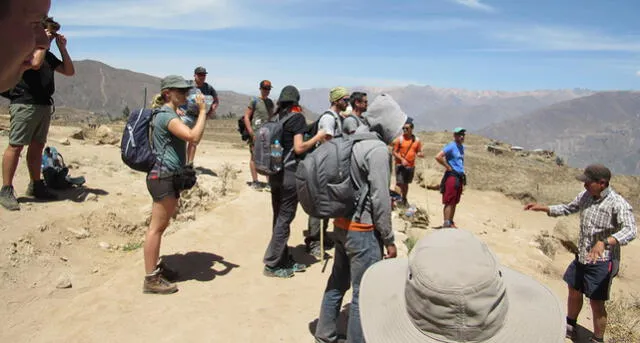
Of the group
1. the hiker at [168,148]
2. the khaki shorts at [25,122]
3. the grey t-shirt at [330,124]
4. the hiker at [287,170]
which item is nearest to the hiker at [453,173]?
the grey t-shirt at [330,124]

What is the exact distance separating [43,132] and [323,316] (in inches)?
171

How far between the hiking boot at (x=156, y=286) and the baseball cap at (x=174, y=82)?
5.75 feet

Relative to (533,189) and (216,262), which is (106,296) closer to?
(216,262)

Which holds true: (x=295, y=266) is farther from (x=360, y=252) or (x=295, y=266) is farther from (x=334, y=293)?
(x=360, y=252)

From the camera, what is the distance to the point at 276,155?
193 inches

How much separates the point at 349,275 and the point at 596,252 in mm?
2277

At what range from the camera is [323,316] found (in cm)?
366

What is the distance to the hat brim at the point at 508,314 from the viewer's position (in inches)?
60.9

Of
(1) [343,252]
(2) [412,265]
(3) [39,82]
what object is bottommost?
(1) [343,252]

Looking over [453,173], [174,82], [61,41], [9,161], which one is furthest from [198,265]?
[453,173]

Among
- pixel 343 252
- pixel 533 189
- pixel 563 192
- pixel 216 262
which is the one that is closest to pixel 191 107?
pixel 216 262

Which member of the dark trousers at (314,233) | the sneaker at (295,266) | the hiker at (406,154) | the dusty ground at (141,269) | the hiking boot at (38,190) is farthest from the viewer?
the hiker at (406,154)

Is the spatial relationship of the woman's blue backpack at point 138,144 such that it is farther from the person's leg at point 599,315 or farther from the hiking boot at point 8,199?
the person's leg at point 599,315

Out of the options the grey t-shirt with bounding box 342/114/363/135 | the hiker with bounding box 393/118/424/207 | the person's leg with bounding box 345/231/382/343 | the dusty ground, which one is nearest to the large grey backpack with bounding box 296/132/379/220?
the person's leg with bounding box 345/231/382/343
